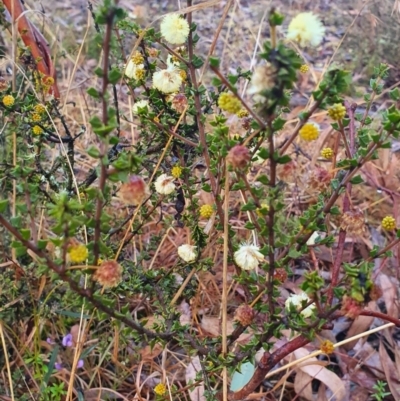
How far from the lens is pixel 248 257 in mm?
978

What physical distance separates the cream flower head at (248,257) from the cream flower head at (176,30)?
1.27 feet

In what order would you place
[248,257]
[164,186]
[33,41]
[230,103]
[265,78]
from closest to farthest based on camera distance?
[265,78]
[230,103]
[248,257]
[164,186]
[33,41]

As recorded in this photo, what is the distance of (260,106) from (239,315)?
42 cm

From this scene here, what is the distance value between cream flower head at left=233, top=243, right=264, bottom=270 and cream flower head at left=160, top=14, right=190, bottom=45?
386mm

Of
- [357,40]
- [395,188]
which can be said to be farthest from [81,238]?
[357,40]

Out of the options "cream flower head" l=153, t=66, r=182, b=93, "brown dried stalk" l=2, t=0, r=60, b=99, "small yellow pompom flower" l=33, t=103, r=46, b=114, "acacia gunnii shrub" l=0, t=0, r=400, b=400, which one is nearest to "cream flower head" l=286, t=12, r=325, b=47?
"acacia gunnii shrub" l=0, t=0, r=400, b=400

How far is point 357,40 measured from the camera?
333cm

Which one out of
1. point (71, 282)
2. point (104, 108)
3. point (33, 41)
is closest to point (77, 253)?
point (71, 282)

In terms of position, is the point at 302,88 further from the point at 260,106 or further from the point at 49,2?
the point at 260,106

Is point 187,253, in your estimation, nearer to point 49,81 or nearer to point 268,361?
point 268,361

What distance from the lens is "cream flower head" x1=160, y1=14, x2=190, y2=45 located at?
36.6 inches

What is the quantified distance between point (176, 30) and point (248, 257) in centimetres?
42

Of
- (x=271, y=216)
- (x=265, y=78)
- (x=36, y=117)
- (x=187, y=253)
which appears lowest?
(x=187, y=253)

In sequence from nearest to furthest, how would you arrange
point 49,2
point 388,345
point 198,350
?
point 198,350 → point 388,345 → point 49,2
